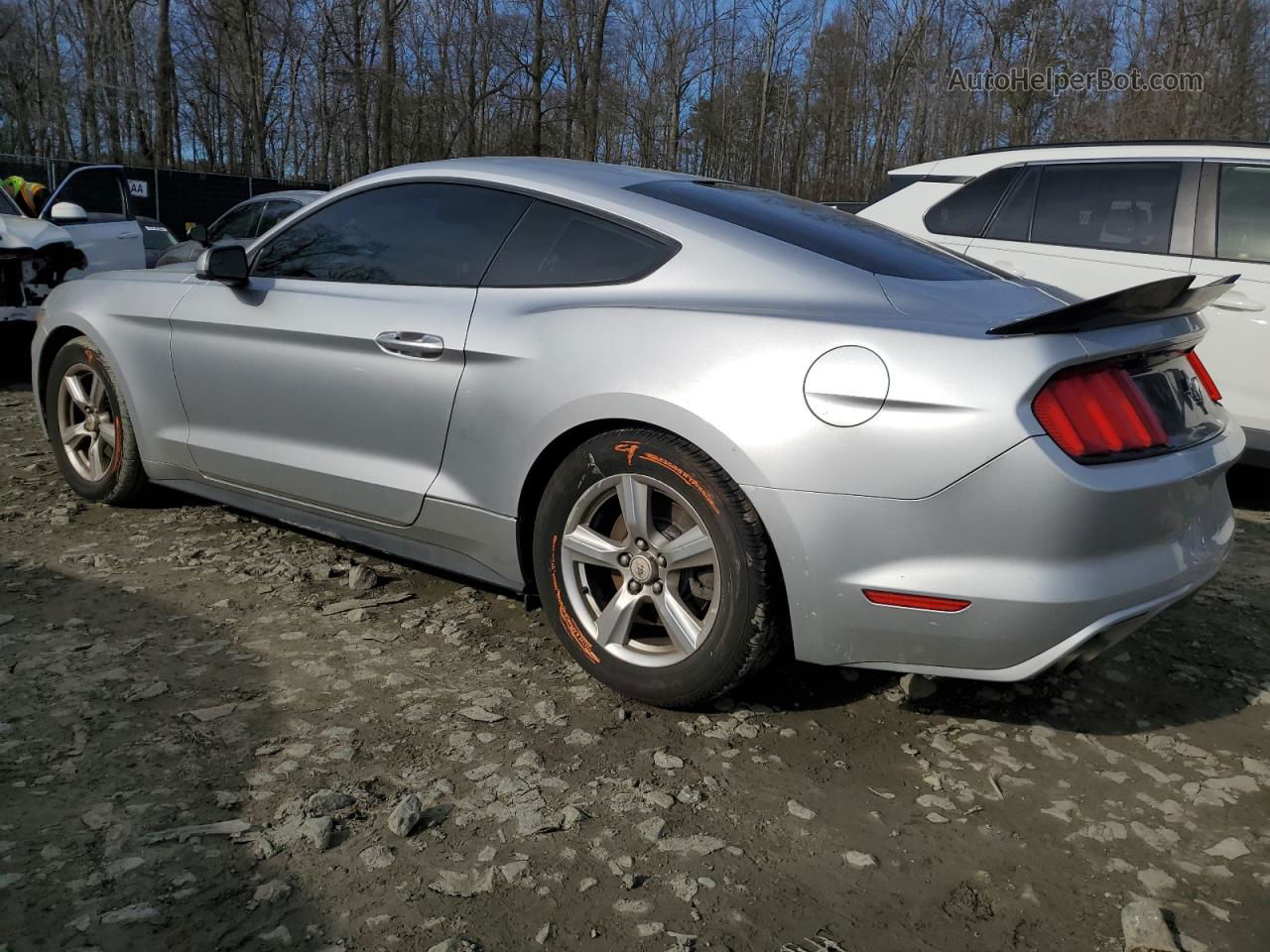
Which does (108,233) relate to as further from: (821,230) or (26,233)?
(821,230)

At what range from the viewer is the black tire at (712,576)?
262cm

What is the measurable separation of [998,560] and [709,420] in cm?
75

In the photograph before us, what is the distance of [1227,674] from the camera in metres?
3.34

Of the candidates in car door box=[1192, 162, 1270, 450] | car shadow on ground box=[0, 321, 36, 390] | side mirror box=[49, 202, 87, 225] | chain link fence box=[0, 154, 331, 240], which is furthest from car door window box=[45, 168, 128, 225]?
chain link fence box=[0, 154, 331, 240]

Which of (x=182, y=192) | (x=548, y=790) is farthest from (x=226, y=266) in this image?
(x=182, y=192)

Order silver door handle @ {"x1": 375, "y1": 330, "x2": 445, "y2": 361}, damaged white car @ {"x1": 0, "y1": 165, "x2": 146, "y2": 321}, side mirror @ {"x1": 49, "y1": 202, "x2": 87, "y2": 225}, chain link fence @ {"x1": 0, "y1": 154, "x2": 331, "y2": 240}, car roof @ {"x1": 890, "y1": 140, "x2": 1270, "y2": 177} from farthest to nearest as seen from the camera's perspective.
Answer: chain link fence @ {"x1": 0, "y1": 154, "x2": 331, "y2": 240} → side mirror @ {"x1": 49, "y1": 202, "x2": 87, "y2": 225} → damaged white car @ {"x1": 0, "y1": 165, "x2": 146, "y2": 321} → car roof @ {"x1": 890, "y1": 140, "x2": 1270, "y2": 177} → silver door handle @ {"x1": 375, "y1": 330, "x2": 445, "y2": 361}

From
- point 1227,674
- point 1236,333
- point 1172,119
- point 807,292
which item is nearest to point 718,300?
point 807,292

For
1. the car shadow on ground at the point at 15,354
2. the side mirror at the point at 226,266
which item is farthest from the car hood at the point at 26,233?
the side mirror at the point at 226,266

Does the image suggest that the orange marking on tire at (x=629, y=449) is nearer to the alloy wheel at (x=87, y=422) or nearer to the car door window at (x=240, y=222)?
the alloy wheel at (x=87, y=422)

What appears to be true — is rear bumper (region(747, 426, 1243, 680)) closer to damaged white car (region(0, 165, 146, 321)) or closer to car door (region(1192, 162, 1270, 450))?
car door (region(1192, 162, 1270, 450))

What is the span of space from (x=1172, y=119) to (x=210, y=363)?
86.7ft

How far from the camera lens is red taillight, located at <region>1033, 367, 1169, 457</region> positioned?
236 centimetres

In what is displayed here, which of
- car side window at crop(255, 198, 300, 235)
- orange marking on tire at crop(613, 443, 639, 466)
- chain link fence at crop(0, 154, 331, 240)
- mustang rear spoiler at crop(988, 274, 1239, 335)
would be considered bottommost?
orange marking on tire at crop(613, 443, 639, 466)

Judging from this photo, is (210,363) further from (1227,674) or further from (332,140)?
(332,140)
